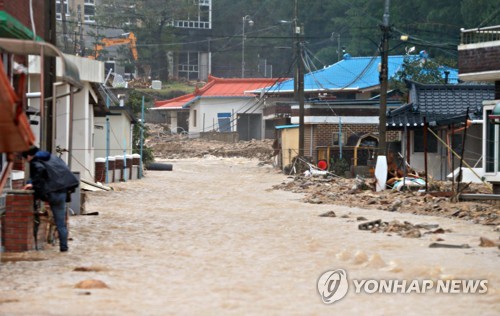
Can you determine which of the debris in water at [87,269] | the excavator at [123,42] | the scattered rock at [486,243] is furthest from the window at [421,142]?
the excavator at [123,42]

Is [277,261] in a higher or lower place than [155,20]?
lower

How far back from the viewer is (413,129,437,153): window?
133 feet

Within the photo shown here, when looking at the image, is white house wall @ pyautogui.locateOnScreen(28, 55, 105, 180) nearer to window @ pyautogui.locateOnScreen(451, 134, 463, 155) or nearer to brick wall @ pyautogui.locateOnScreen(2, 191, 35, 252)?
window @ pyautogui.locateOnScreen(451, 134, 463, 155)

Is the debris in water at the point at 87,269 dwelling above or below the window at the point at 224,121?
below

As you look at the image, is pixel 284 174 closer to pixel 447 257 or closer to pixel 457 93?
pixel 457 93

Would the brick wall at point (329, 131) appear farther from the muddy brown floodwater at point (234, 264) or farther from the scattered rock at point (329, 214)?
the scattered rock at point (329, 214)

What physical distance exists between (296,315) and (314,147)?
130ft

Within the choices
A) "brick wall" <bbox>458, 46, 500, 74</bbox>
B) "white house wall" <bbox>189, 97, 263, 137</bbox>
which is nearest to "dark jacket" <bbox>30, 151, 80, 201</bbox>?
"brick wall" <bbox>458, 46, 500, 74</bbox>

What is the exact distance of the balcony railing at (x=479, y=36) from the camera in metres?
28.3

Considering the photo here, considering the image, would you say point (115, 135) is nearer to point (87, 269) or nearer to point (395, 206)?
point (395, 206)

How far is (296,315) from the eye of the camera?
424 inches

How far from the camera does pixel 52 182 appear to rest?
15.7 metres

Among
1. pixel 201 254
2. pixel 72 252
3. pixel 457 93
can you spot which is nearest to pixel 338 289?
pixel 201 254

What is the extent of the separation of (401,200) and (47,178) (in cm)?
1330
